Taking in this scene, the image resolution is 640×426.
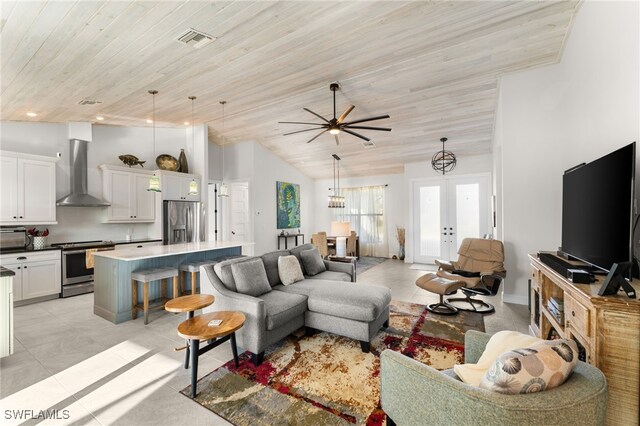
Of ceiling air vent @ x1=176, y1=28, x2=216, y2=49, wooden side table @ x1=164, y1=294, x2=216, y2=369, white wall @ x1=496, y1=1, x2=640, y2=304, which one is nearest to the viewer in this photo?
white wall @ x1=496, y1=1, x2=640, y2=304

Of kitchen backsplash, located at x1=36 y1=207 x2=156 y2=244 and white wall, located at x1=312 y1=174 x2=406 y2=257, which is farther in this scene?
white wall, located at x1=312 y1=174 x2=406 y2=257

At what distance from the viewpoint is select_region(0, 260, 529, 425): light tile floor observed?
1.88 metres

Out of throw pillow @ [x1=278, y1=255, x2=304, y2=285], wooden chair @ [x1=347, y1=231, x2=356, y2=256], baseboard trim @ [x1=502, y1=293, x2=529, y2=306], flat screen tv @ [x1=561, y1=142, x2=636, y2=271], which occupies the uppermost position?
flat screen tv @ [x1=561, y1=142, x2=636, y2=271]

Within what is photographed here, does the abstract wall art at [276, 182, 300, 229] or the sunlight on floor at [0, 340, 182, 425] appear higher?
the abstract wall art at [276, 182, 300, 229]

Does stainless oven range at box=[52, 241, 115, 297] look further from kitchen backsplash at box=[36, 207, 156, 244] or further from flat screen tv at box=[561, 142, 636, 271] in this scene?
flat screen tv at box=[561, 142, 636, 271]

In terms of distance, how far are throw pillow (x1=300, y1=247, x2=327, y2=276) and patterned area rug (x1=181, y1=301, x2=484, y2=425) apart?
1.04 meters

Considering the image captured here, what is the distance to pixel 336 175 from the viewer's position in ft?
29.7

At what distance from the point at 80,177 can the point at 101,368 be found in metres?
4.05

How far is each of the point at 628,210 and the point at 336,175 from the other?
304 inches

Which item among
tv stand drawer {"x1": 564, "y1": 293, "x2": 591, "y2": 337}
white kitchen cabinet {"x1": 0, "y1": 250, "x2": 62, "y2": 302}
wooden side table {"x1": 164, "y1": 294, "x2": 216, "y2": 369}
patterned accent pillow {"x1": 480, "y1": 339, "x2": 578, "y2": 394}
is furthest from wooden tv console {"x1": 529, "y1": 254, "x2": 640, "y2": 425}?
white kitchen cabinet {"x1": 0, "y1": 250, "x2": 62, "y2": 302}

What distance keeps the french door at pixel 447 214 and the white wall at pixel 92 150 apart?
5896 millimetres

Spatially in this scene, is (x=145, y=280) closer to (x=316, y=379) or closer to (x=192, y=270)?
(x=192, y=270)

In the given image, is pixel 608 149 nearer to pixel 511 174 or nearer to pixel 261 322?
pixel 511 174

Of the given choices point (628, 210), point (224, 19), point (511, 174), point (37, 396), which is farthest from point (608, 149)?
point (37, 396)
